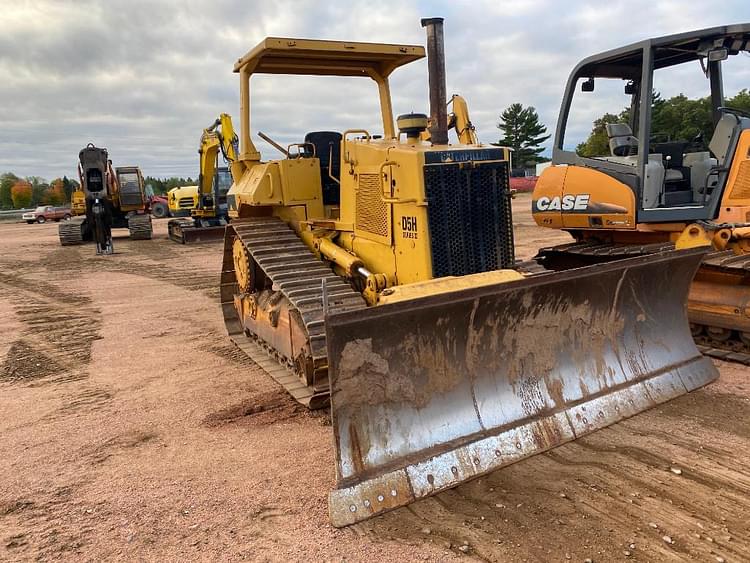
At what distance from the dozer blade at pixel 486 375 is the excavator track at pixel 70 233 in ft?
67.4

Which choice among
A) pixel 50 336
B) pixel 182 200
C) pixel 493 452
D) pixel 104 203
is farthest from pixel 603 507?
pixel 182 200

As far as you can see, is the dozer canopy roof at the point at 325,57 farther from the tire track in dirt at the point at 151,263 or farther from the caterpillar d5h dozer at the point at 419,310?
the tire track in dirt at the point at 151,263

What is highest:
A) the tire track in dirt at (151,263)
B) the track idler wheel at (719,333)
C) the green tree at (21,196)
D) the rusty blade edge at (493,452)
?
the green tree at (21,196)

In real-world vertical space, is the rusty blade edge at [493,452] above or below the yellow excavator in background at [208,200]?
below

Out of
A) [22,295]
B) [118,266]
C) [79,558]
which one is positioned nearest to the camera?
[79,558]

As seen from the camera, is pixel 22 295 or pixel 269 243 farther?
pixel 22 295

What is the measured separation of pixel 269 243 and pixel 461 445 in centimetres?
297

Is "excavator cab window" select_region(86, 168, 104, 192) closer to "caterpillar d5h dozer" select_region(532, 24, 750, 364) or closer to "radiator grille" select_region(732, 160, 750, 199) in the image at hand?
"caterpillar d5h dozer" select_region(532, 24, 750, 364)

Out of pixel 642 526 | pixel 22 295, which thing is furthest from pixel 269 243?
pixel 22 295

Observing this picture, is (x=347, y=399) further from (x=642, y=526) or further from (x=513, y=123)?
(x=513, y=123)

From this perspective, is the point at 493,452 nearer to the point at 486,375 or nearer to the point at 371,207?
the point at 486,375

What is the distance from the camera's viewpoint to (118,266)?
49.8 feet

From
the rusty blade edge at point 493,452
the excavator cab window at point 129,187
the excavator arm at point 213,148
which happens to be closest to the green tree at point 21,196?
the excavator cab window at point 129,187

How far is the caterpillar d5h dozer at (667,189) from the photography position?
A: 5.98m
